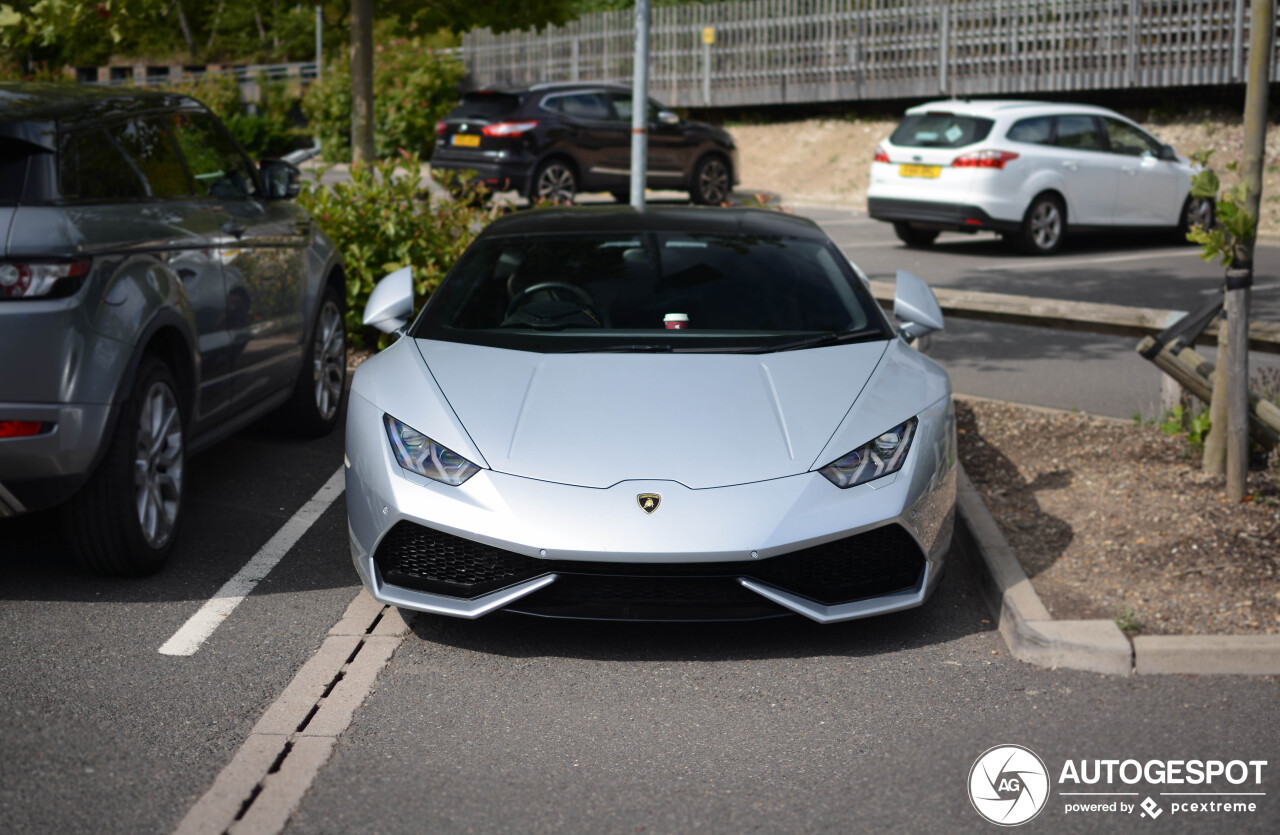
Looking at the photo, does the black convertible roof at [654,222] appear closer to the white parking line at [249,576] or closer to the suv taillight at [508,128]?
the white parking line at [249,576]

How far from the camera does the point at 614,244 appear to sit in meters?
5.71

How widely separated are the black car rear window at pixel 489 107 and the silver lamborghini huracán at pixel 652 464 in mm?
13839

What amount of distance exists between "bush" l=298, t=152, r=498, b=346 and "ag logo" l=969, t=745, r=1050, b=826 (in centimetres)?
635

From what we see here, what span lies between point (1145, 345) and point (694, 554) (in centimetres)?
313

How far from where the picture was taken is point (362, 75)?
35.4 ft

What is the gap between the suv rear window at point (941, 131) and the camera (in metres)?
15.8

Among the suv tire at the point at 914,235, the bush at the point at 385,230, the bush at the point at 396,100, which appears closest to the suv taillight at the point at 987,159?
the suv tire at the point at 914,235

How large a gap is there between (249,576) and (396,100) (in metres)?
24.7

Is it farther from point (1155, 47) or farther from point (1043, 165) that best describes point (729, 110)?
point (1043, 165)

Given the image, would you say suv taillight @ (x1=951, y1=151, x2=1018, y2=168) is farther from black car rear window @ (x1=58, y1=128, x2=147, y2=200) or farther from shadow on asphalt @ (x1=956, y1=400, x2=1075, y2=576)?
black car rear window @ (x1=58, y1=128, x2=147, y2=200)

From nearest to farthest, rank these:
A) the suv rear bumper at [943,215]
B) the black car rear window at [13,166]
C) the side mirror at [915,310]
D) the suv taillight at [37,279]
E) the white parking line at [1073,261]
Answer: the suv taillight at [37,279]
the black car rear window at [13,166]
the side mirror at [915,310]
the white parking line at [1073,261]
the suv rear bumper at [943,215]

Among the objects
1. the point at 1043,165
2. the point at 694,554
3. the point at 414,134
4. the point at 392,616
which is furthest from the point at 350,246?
the point at 414,134

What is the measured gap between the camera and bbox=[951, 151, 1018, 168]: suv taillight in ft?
51.0

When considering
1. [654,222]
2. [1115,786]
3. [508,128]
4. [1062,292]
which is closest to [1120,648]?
[1115,786]
